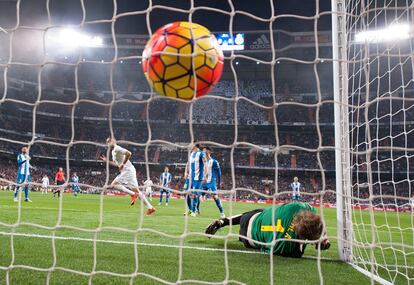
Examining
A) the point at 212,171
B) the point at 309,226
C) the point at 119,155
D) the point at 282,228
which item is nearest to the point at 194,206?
the point at 212,171

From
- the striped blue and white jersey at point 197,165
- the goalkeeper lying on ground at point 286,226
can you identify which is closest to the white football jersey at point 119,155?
the striped blue and white jersey at point 197,165

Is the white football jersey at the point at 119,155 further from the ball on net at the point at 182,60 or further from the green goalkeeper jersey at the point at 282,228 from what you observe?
the ball on net at the point at 182,60

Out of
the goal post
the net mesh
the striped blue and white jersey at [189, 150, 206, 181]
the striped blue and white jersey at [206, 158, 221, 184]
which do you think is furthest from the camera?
the striped blue and white jersey at [206, 158, 221, 184]

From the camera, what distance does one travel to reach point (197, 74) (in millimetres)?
2736

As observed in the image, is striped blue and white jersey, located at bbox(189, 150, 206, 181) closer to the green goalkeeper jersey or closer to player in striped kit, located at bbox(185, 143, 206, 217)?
player in striped kit, located at bbox(185, 143, 206, 217)

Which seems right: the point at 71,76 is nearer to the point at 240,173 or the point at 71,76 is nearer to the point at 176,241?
the point at 240,173

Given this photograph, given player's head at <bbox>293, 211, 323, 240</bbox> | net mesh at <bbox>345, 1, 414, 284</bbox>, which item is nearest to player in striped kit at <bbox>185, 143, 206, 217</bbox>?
net mesh at <bbox>345, 1, 414, 284</bbox>

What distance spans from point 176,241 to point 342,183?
6.52ft

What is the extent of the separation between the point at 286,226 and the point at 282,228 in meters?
0.05

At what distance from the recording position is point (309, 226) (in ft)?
10.8

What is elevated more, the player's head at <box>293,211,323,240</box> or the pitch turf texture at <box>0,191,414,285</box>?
the player's head at <box>293,211,323,240</box>

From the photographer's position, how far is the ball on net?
267 centimetres

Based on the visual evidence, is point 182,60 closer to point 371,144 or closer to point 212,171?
point 371,144

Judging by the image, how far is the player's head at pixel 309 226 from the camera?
328 cm
